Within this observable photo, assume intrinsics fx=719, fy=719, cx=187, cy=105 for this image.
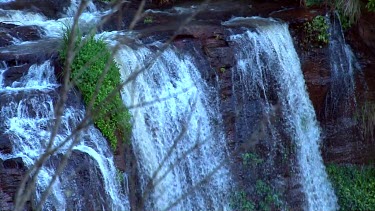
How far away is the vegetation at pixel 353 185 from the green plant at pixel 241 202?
163 cm

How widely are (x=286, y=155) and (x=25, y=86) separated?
12.4ft

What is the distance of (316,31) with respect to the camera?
1016 centimetres

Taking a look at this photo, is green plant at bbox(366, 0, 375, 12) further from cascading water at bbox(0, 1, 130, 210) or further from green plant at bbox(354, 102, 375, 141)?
cascading water at bbox(0, 1, 130, 210)

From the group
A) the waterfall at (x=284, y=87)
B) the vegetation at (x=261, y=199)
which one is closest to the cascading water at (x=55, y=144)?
the vegetation at (x=261, y=199)

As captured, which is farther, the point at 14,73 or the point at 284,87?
the point at 284,87

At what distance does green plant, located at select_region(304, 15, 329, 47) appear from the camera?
10148 millimetres

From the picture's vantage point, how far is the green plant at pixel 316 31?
10.1 m

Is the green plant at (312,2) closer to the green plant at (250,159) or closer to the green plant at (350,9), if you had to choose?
the green plant at (350,9)

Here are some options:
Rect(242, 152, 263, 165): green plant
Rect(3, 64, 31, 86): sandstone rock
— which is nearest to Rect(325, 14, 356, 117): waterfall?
Rect(242, 152, 263, 165): green plant

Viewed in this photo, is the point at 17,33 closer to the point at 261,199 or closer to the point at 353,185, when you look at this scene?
the point at 261,199

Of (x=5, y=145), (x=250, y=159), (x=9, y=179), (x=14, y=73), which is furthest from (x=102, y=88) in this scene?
(x=250, y=159)

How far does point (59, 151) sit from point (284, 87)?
158 inches

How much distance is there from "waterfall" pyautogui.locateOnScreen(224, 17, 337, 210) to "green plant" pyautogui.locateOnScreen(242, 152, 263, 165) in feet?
2.01

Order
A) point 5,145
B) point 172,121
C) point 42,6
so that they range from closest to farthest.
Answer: point 5,145
point 172,121
point 42,6
